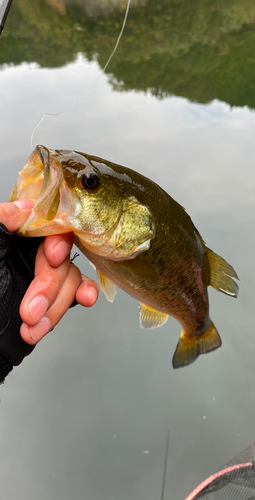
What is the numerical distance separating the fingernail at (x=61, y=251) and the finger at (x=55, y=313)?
150 millimetres

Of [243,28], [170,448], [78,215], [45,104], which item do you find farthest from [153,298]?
[243,28]

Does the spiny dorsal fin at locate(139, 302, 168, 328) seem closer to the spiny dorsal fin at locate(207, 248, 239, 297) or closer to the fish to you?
the fish

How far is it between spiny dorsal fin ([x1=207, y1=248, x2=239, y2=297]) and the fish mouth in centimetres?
80

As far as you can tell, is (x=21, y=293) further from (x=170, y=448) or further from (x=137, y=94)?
(x=137, y=94)

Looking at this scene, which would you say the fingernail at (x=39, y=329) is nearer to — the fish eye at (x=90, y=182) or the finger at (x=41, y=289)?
the finger at (x=41, y=289)

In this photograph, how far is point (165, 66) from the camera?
8695 millimetres

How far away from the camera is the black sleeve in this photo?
52.8 inches

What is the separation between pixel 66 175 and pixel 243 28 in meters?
12.5

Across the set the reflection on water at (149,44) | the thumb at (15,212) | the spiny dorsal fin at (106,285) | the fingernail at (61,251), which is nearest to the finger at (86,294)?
the spiny dorsal fin at (106,285)

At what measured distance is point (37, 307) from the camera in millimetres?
1203

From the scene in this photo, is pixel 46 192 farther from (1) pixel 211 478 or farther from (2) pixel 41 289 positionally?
(1) pixel 211 478

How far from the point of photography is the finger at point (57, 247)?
4.07 feet

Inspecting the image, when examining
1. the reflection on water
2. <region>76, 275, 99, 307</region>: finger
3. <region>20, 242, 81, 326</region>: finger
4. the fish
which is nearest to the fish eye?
the fish

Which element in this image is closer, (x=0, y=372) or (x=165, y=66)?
(x=0, y=372)
